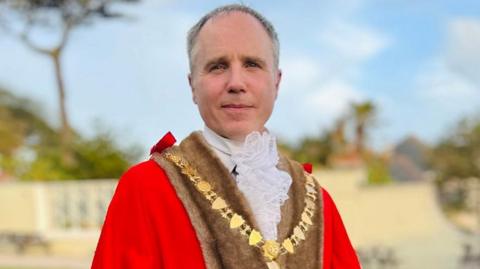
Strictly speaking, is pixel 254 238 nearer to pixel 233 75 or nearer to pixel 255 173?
pixel 255 173

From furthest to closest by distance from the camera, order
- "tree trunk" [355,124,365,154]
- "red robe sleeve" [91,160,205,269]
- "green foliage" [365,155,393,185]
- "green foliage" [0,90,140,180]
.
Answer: "tree trunk" [355,124,365,154], "green foliage" [365,155,393,185], "green foliage" [0,90,140,180], "red robe sleeve" [91,160,205,269]

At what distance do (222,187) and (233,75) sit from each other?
37 centimetres

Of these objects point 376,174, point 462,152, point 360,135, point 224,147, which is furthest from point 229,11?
point 360,135

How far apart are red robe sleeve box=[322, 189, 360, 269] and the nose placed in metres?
0.60

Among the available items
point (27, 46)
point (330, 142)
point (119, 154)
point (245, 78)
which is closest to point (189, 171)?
point (245, 78)

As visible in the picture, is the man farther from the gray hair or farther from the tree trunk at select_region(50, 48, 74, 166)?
the tree trunk at select_region(50, 48, 74, 166)

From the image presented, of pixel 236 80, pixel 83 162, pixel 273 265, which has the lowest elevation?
pixel 273 265

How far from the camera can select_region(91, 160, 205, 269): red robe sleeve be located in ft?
7.61

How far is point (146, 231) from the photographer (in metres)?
2.33

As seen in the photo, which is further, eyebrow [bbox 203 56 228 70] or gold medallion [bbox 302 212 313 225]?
gold medallion [bbox 302 212 313 225]

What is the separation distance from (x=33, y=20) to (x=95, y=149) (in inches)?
371

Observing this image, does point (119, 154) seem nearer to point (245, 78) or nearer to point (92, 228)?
point (92, 228)

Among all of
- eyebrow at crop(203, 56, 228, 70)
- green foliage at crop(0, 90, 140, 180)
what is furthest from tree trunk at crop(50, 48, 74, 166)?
eyebrow at crop(203, 56, 228, 70)

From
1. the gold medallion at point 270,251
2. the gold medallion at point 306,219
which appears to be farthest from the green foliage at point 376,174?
the gold medallion at point 270,251
